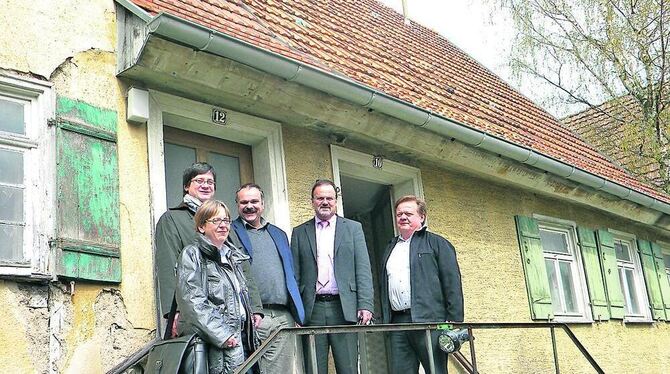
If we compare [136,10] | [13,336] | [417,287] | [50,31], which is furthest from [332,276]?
[50,31]

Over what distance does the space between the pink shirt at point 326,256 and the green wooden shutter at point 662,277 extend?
24.9ft

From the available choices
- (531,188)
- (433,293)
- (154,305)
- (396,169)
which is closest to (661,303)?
(531,188)

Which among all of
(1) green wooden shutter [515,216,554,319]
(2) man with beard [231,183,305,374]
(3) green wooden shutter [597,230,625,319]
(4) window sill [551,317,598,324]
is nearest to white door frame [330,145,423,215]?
(1) green wooden shutter [515,216,554,319]

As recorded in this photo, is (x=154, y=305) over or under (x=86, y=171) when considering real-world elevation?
under

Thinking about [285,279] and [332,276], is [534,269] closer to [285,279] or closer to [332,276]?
[332,276]

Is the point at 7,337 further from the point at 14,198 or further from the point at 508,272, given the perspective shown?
the point at 508,272

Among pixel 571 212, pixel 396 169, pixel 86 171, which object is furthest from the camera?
pixel 571 212

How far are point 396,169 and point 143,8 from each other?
10.0 ft

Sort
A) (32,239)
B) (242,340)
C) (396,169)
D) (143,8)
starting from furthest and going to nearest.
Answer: (396,169) < (143,8) < (32,239) < (242,340)

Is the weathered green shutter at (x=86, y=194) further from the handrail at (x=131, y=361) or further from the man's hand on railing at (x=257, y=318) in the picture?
the man's hand on railing at (x=257, y=318)

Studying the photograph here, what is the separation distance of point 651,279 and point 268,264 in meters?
7.95

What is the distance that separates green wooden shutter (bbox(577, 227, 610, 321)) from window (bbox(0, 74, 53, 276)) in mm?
6946

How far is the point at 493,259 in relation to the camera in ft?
27.6

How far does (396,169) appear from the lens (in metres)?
7.66
